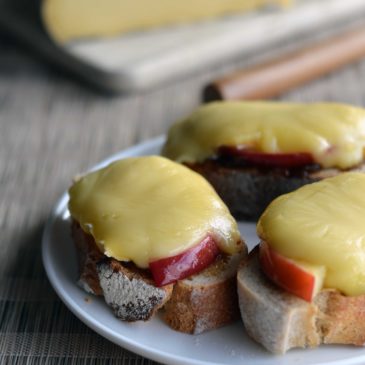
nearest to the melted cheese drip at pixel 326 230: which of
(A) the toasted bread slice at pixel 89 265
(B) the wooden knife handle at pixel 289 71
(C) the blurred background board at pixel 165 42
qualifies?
(A) the toasted bread slice at pixel 89 265

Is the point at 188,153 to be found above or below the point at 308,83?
above

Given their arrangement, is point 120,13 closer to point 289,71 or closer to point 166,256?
point 289,71

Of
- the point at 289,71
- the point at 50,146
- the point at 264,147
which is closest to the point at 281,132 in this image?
the point at 264,147

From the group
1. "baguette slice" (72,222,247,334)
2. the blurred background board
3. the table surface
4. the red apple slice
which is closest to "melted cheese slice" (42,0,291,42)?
the blurred background board

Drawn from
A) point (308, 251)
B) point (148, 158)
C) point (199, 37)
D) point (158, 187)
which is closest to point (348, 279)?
point (308, 251)

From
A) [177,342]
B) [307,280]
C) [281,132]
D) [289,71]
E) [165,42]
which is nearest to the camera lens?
[307,280]

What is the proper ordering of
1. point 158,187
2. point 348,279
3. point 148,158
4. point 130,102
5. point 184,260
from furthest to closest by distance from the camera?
point 130,102
point 148,158
point 158,187
point 184,260
point 348,279

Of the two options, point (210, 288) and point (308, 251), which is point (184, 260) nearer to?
point (210, 288)
